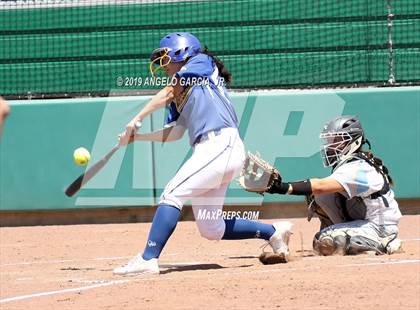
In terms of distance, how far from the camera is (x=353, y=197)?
7.54 metres

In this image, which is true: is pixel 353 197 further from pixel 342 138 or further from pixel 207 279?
pixel 207 279

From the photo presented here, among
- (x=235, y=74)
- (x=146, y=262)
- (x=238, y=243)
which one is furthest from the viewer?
(x=235, y=74)

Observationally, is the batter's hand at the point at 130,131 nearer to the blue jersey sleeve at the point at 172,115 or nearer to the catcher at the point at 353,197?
the blue jersey sleeve at the point at 172,115

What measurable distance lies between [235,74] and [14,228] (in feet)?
11.3

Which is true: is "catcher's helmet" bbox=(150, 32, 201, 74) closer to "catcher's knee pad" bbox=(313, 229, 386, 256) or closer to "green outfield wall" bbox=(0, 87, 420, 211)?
"catcher's knee pad" bbox=(313, 229, 386, 256)

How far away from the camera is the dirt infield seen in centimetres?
543

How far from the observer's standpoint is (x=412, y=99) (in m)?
10.7

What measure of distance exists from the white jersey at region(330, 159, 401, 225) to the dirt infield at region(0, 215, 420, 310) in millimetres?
349

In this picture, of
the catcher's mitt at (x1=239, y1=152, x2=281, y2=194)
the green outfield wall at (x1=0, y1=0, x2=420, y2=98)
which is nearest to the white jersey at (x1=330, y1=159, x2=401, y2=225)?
the catcher's mitt at (x1=239, y1=152, x2=281, y2=194)

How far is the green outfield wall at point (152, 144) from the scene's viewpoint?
1070 centimetres

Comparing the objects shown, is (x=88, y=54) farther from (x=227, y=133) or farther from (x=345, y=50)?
(x=227, y=133)

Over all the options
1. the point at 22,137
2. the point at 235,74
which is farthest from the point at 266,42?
the point at 22,137

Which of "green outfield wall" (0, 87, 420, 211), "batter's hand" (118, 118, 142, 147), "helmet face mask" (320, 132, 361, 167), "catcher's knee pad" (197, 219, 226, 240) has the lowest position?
"green outfield wall" (0, 87, 420, 211)

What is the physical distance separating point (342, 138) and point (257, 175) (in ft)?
2.75
